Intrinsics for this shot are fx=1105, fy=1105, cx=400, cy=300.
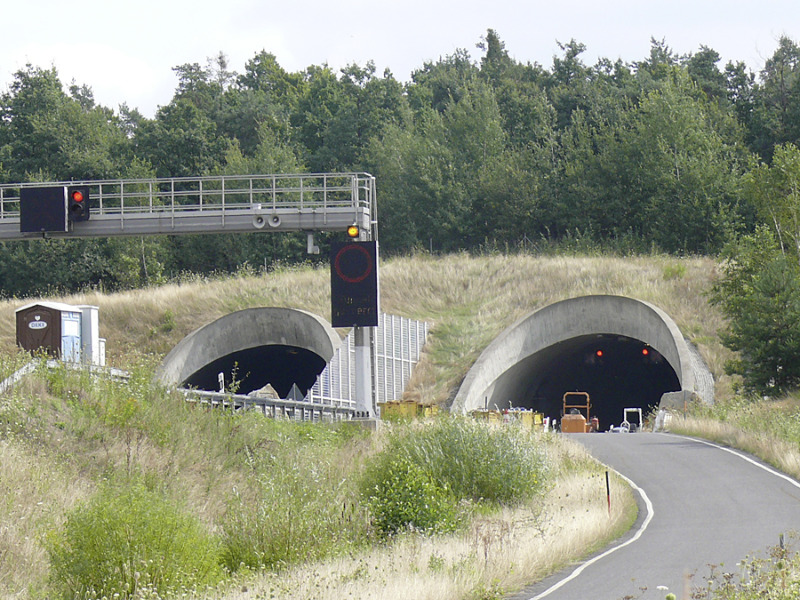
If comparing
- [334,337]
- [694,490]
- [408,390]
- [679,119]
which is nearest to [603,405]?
[408,390]

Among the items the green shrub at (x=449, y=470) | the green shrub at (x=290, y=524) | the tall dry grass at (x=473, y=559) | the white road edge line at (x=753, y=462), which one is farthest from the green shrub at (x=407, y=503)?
the white road edge line at (x=753, y=462)

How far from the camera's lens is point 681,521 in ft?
63.2

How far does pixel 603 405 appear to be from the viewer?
53656mm

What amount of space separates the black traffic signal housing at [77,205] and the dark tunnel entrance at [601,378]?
2230cm

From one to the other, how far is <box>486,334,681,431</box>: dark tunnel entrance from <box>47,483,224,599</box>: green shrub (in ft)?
113

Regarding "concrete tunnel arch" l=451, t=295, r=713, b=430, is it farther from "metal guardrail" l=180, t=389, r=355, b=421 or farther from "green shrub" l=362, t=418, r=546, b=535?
"green shrub" l=362, t=418, r=546, b=535

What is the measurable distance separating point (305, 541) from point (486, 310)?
1371 inches

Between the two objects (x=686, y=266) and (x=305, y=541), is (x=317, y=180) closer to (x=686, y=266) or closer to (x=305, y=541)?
(x=686, y=266)

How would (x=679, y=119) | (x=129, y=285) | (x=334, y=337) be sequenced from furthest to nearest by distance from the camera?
1. (x=129, y=285)
2. (x=679, y=119)
3. (x=334, y=337)

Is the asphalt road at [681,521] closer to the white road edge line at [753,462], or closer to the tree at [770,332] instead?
the white road edge line at [753,462]

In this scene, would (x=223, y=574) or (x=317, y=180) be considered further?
(x=317, y=180)

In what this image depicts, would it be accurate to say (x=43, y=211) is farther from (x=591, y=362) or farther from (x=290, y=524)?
(x=591, y=362)

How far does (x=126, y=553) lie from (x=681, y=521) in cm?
1019

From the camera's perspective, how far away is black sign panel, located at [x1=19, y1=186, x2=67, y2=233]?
99.8 ft
